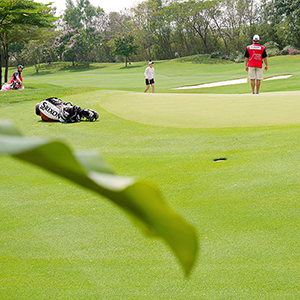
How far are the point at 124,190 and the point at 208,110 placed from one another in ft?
20.1

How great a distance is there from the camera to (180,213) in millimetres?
2363

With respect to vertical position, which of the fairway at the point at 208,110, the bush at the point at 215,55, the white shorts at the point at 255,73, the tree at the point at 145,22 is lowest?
the fairway at the point at 208,110

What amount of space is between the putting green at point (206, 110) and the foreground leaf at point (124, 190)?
4.94m

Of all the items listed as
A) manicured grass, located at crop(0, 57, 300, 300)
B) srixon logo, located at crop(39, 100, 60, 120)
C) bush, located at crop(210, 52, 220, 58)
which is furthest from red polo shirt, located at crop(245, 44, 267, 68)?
bush, located at crop(210, 52, 220, 58)

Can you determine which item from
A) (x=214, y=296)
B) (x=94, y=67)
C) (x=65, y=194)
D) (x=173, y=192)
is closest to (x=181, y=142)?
(x=173, y=192)

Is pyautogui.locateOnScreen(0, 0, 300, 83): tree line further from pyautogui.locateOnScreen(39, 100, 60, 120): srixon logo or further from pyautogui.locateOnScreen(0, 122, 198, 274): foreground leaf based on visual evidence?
pyautogui.locateOnScreen(0, 122, 198, 274): foreground leaf

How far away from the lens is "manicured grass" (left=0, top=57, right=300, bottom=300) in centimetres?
170

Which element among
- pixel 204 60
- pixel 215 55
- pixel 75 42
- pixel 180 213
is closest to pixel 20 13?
pixel 180 213

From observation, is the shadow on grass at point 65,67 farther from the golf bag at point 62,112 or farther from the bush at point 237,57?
the golf bag at point 62,112

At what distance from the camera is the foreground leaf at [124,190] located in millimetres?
→ 150

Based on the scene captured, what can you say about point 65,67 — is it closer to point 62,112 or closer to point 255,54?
point 255,54

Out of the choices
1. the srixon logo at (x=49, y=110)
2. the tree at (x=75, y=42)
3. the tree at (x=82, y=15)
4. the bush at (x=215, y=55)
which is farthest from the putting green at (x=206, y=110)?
the tree at (x=82, y=15)

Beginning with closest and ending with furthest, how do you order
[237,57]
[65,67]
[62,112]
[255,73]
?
[62,112] → [255,73] → [237,57] → [65,67]

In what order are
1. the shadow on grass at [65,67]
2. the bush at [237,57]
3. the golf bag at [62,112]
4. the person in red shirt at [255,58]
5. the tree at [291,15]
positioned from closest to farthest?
1. the golf bag at [62,112]
2. the person in red shirt at [255,58]
3. the tree at [291,15]
4. the bush at [237,57]
5. the shadow on grass at [65,67]
